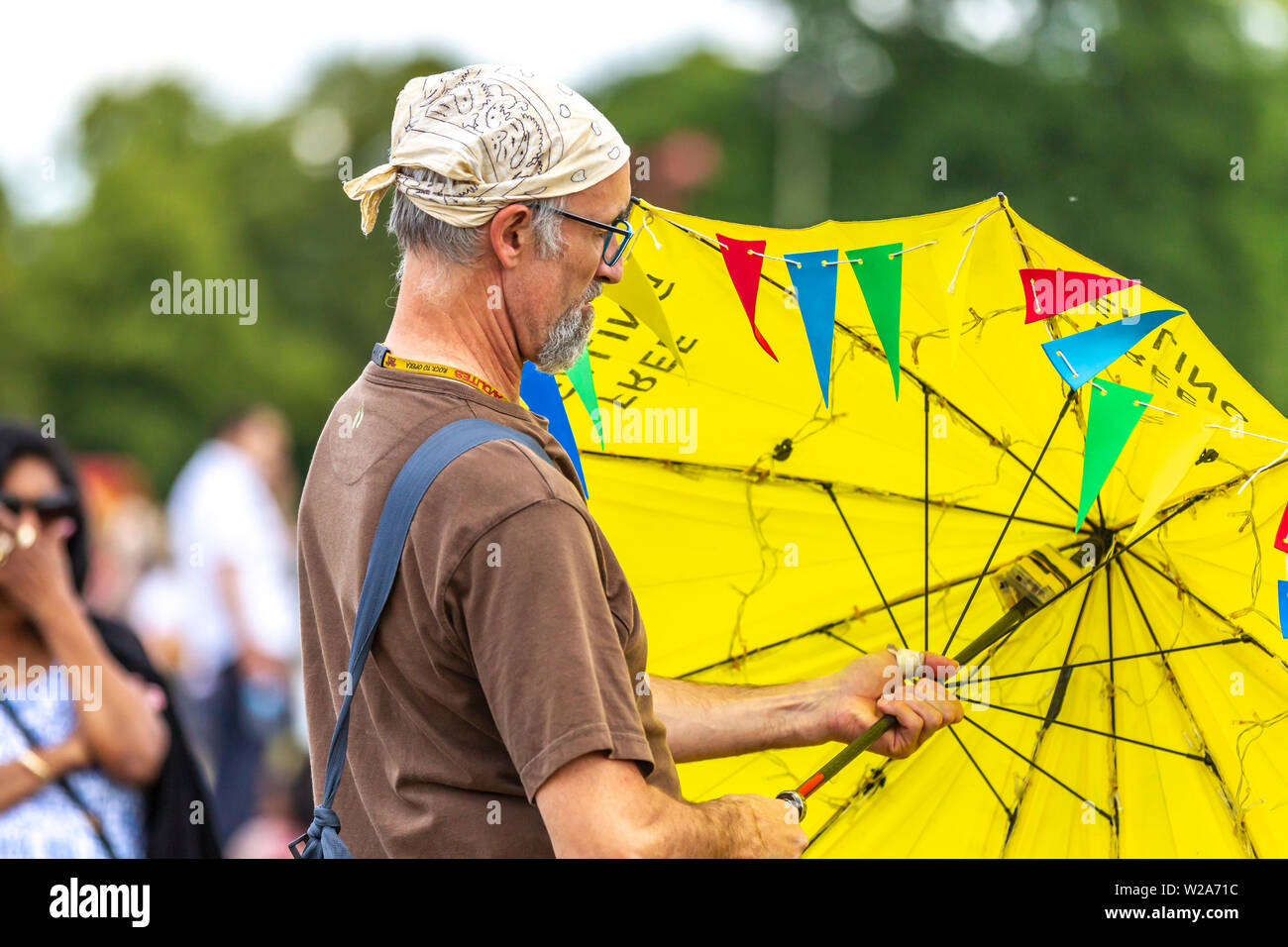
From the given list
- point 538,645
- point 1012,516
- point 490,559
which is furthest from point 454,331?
point 1012,516

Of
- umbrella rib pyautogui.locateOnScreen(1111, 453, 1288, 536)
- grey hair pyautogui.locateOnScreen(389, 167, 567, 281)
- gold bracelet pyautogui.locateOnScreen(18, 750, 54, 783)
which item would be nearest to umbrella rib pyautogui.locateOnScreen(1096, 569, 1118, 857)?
umbrella rib pyautogui.locateOnScreen(1111, 453, 1288, 536)

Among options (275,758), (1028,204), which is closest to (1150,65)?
(1028,204)

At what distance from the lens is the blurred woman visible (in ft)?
11.5

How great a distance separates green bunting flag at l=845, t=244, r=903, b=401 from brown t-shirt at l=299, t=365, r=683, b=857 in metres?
0.80

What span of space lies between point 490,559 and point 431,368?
405mm

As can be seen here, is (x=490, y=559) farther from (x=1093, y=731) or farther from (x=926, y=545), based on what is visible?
(x=1093, y=731)

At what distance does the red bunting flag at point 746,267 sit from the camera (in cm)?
315

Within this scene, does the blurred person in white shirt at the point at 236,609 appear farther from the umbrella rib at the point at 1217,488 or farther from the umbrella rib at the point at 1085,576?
the umbrella rib at the point at 1217,488

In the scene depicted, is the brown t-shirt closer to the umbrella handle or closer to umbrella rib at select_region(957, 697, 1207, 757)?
the umbrella handle

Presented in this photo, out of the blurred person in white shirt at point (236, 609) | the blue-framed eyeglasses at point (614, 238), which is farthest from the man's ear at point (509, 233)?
the blurred person in white shirt at point (236, 609)

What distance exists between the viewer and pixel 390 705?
2.30 meters

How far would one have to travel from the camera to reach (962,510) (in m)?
3.29

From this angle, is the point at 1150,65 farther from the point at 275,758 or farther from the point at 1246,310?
A: the point at 275,758

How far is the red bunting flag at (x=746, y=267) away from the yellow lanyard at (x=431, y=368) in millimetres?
872
